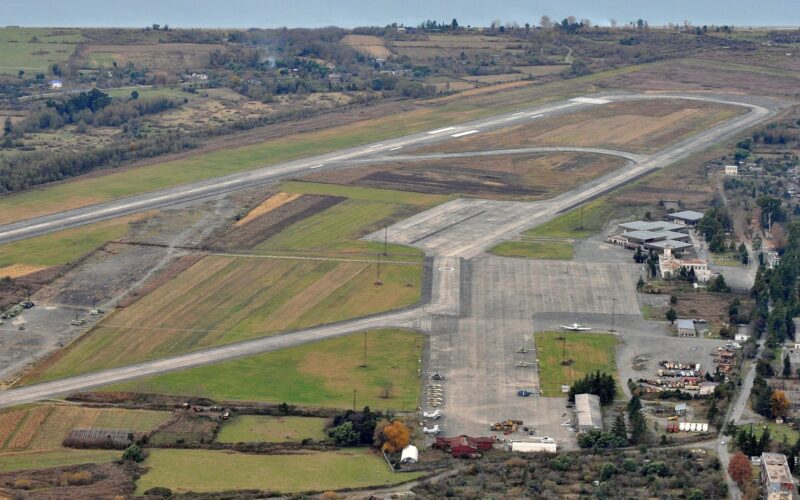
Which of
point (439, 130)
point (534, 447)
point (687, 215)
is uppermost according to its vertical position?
point (439, 130)

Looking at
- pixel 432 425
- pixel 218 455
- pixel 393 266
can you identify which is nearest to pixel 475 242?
pixel 393 266

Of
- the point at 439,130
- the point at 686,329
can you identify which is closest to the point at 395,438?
the point at 686,329

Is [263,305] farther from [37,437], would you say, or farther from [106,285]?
[37,437]

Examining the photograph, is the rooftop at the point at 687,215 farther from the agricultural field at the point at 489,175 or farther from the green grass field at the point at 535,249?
the green grass field at the point at 535,249

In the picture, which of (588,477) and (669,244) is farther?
(669,244)

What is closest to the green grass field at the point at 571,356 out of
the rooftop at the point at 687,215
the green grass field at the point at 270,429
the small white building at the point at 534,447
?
the small white building at the point at 534,447

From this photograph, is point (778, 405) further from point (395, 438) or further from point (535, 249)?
point (535, 249)
